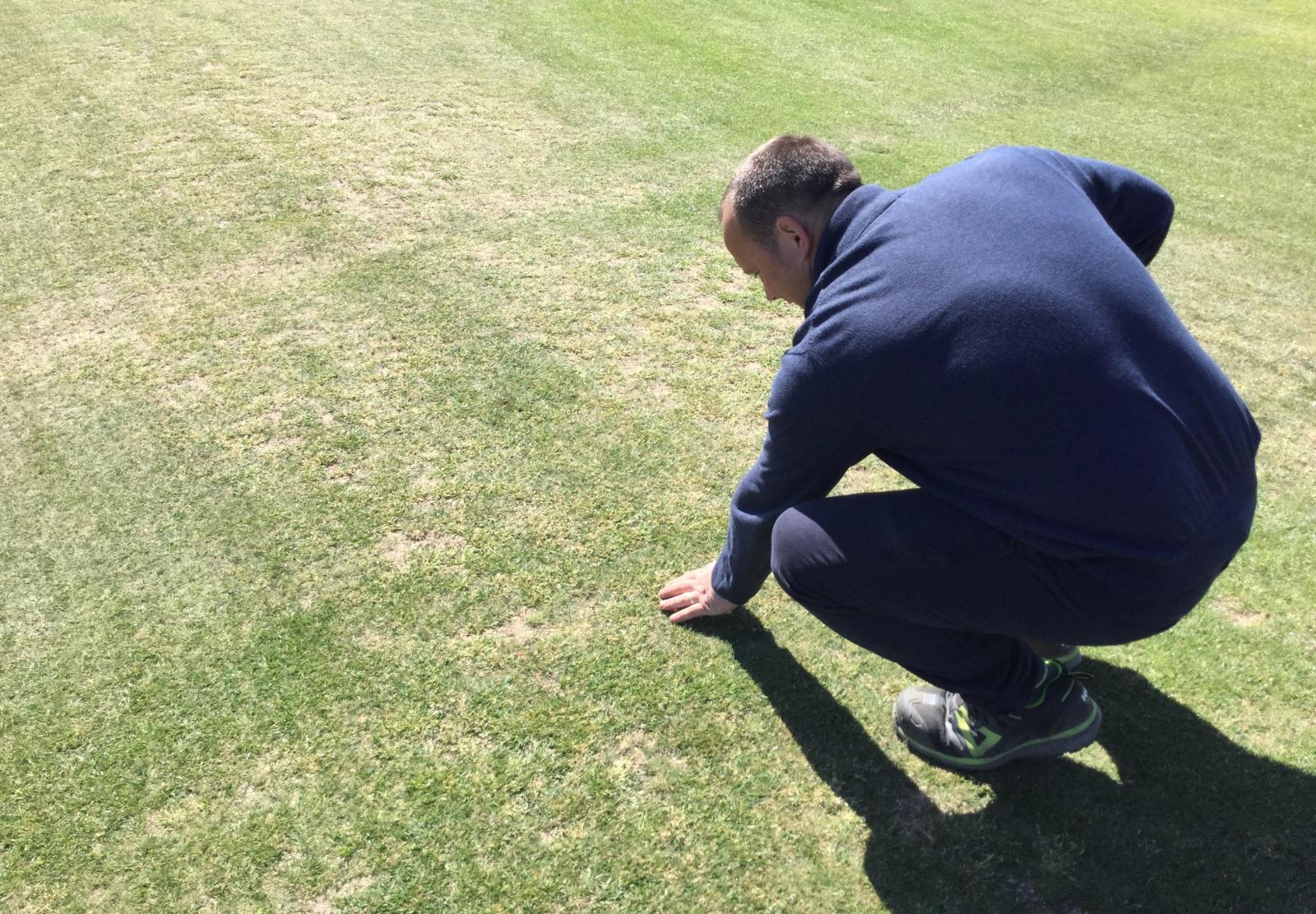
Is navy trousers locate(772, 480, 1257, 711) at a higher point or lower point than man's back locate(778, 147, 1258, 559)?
lower

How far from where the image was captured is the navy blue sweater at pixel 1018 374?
6.13 ft

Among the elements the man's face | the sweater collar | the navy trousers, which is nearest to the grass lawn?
the navy trousers

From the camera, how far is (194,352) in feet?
12.9

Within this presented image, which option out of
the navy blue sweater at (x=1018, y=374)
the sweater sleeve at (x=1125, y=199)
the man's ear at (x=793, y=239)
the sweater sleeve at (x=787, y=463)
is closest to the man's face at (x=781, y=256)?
the man's ear at (x=793, y=239)

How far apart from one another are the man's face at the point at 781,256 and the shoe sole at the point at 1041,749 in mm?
1209

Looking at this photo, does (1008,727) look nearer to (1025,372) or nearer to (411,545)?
(1025,372)

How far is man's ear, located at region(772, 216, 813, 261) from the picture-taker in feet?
7.27

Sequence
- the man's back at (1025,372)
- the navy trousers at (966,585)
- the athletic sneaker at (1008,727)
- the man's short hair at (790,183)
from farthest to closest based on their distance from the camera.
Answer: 1. the athletic sneaker at (1008,727)
2. the man's short hair at (790,183)
3. the navy trousers at (966,585)
4. the man's back at (1025,372)

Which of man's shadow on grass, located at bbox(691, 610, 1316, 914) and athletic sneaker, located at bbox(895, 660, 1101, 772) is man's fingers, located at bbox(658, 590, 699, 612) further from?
athletic sneaker, located at bbox(895, 660, 1101, 772)

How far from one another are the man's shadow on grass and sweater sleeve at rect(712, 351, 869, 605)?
441 millimetres

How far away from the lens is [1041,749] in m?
2.46

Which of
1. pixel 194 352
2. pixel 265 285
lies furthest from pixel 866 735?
pixel 265 285

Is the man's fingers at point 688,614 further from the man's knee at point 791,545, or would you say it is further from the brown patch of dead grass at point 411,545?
the brown patch of dead grass at point 411,545

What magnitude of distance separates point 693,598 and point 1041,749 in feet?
3.24
